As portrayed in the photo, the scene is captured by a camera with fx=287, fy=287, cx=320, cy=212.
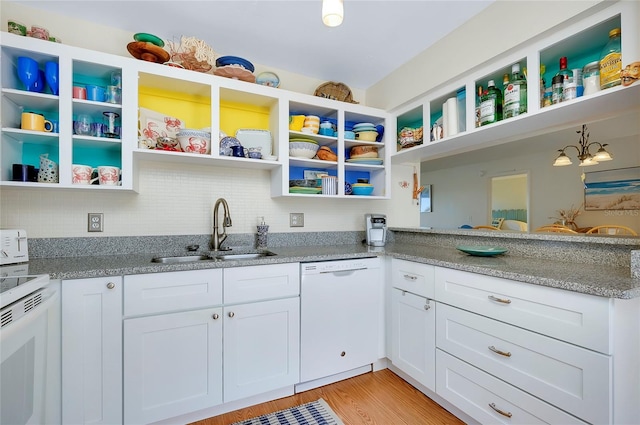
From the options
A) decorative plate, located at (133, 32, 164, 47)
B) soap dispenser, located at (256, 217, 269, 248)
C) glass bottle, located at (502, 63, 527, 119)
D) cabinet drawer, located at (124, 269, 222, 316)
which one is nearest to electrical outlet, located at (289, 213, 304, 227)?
soap dispenser, located at (256, 217, 269, 248)

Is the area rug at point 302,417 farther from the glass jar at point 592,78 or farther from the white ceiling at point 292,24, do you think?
the white ceiling at point 292,24

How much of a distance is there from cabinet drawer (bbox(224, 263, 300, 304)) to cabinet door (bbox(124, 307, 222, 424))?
13cm

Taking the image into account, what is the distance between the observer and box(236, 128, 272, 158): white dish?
2037 mm

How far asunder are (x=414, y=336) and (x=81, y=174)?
2.12m

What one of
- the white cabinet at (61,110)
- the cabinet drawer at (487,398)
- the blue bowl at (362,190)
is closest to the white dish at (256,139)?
the white cabinet at (61,110)

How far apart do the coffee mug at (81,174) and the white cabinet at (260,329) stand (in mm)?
899

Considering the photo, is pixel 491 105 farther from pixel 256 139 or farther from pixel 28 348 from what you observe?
pixel 28 348

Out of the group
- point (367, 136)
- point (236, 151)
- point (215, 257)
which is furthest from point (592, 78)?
point (215, 257)

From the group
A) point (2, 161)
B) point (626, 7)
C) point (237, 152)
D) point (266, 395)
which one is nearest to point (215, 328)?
point (266, 395)

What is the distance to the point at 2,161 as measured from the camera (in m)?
1.44

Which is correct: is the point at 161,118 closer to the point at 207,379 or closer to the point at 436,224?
the point at 207,379

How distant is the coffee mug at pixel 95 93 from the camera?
1564 mm

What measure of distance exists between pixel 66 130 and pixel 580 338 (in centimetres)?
248

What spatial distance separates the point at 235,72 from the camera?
1914mm
